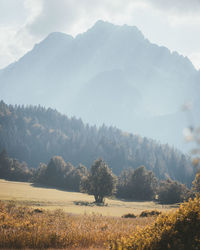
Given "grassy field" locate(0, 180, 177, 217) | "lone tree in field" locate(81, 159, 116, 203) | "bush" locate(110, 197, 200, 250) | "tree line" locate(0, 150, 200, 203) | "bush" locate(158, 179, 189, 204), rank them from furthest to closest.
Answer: "bush" locate(158, 179, 189, 204)
"tree line" locate(0, 150, 200, 203)
"lone tree in field" locate(81, 159, 116, 203)
"grassy field" locate(0, 180, 177, 217)
"bush" locate(110, 197, 200, 250)

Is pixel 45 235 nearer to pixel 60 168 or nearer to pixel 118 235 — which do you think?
pixel 118 235

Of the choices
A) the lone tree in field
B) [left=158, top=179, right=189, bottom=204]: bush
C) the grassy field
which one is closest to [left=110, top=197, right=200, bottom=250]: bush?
the grassy field

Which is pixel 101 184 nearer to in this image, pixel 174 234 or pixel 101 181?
pixel 101 181

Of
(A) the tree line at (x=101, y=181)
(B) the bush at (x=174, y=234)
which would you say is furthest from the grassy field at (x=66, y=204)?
(B) the bush at (x=174, y=234)

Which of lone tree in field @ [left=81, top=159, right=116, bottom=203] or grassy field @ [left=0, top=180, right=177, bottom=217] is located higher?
lone tree in field @ [left=81, top=159, right=116, bottom=203]

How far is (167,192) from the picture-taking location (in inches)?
Answer: 3935

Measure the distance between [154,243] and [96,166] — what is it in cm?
7282

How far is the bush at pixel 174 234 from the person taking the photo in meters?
10.7

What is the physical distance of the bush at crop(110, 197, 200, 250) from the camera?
1074 centimetres

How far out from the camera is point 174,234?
1124cm

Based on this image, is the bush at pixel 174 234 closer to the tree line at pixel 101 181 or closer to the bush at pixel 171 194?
the tree line at pixel 101 181

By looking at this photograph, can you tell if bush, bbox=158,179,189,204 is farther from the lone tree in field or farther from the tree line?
the lone tree in field

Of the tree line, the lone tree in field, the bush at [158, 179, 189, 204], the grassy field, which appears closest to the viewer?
the grassy field

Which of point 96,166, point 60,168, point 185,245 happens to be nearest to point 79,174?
point 60,168
